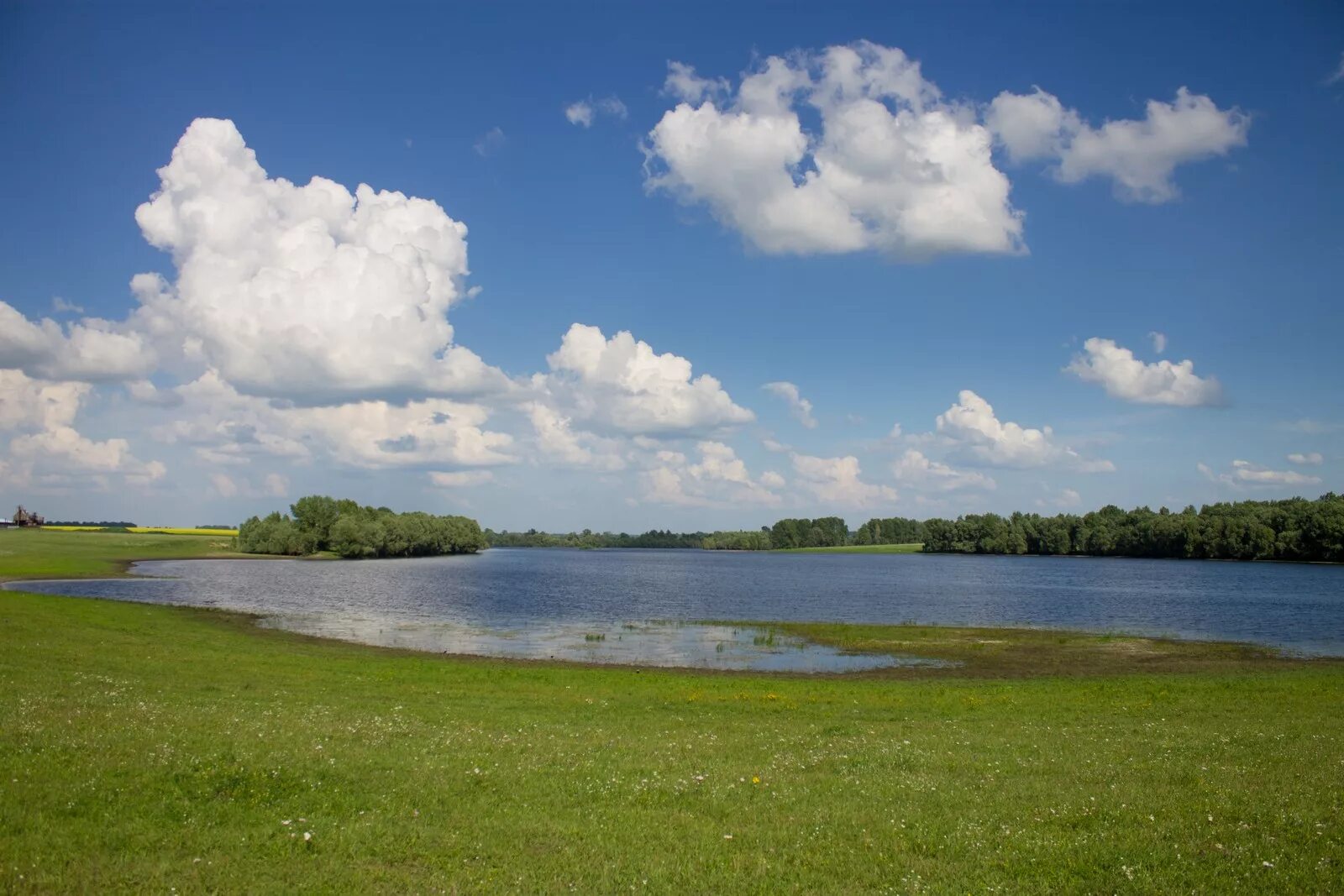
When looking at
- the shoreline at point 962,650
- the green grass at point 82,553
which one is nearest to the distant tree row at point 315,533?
the green grass at point 82,553

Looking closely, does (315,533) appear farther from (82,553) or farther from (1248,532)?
(1248,532)

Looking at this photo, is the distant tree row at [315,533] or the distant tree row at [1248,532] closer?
the distant tree row at [1248,532]

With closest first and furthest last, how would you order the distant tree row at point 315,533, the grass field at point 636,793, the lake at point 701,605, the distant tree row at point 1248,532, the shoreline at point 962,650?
the grass field at point 636,793, the shoreline at point 962,650, the lake at point 701,605, the distant tree row at point 1248,532, the distant tree row at point 315,533

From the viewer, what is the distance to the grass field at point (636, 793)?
9.37m

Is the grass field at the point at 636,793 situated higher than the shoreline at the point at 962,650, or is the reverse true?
the grass field at the point at 636,793

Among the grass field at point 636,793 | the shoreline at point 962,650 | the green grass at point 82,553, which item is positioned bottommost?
the green grass at point 82,553

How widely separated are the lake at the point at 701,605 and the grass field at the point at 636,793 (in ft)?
68.8

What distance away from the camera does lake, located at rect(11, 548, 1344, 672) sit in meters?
47.9

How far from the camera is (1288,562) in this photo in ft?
516

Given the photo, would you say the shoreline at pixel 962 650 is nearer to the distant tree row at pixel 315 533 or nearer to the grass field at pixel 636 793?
the grass field at pixel 636 793

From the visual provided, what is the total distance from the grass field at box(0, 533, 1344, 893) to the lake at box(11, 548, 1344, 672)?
21.0 meters

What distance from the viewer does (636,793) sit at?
1239 cm

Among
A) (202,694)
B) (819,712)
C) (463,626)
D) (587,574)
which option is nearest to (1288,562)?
(587,574)

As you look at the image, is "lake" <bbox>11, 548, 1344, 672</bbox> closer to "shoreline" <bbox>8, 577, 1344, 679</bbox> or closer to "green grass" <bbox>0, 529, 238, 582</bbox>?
"shoreline" <bbox>8, 577, 1344, 679</bbox>
